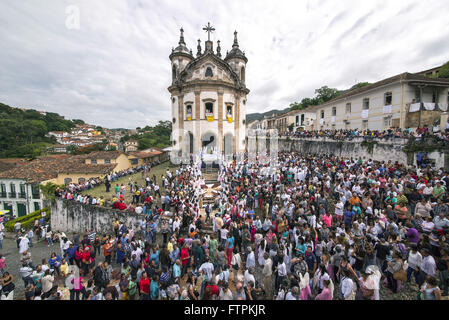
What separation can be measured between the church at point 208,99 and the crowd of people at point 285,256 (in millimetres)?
14562

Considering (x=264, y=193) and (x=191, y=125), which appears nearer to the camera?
(x=264, y=193)

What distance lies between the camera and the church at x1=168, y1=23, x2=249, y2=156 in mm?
23781

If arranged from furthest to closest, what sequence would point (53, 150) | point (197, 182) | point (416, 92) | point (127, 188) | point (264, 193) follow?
1. point (53, 150)
2. point (416, 92)
3. point (127, 188)
4. point (197, 182)
5. point (264, 193)

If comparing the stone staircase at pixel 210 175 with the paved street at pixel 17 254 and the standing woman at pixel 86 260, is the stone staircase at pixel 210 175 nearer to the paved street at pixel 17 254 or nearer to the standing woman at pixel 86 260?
the standing woman at pixel 86 260

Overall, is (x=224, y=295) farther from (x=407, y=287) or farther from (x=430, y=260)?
(x=407, y=287)

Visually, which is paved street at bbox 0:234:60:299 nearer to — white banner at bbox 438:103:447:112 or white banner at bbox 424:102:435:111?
white banner at bbox 424:102:435:111

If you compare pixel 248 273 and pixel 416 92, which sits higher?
pixel 416 92

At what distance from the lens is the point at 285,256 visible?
6234 millimetres

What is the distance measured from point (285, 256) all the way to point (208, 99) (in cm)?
2056

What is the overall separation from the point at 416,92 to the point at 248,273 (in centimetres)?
2503

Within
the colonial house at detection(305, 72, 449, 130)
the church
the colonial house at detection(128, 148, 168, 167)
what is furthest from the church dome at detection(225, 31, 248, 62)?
the colonial house at detection(128, 148, 168, 167)
